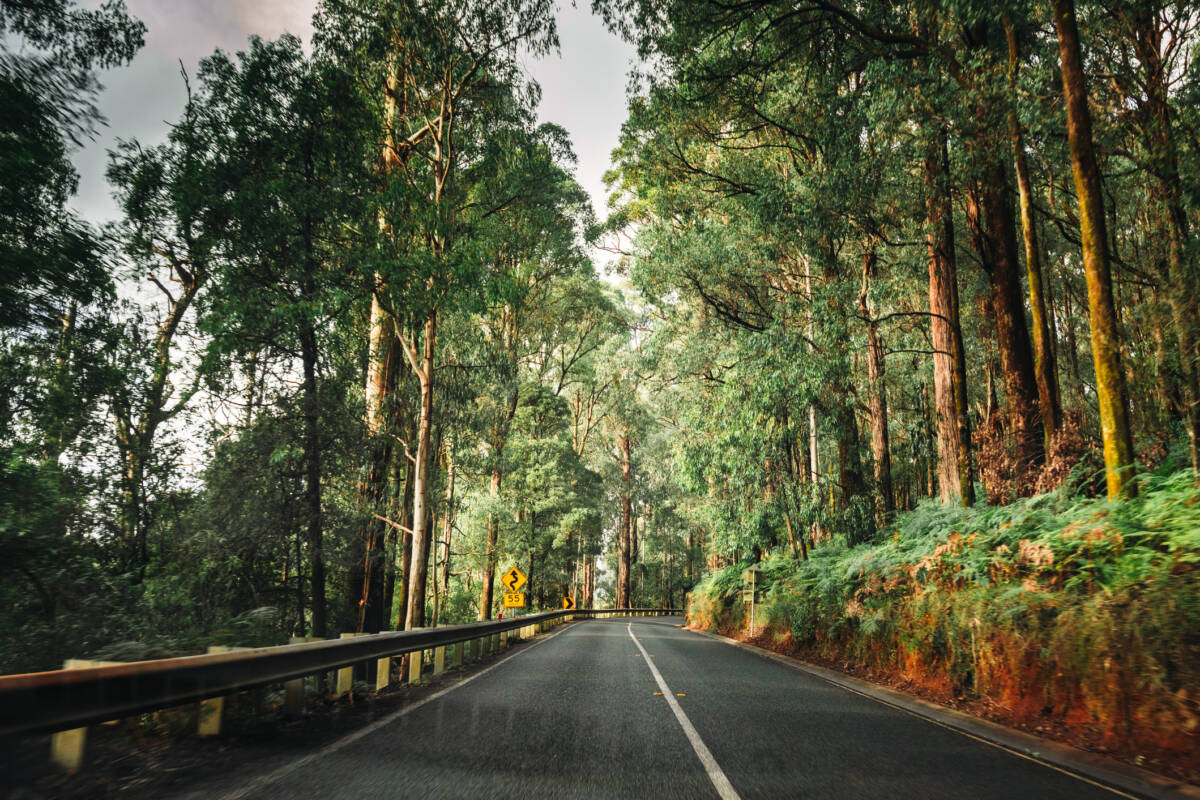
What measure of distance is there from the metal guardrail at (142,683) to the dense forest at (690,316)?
1.50 meters

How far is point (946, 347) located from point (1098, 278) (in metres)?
5.17

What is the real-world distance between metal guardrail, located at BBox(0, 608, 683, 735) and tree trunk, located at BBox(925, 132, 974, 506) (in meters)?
10.8

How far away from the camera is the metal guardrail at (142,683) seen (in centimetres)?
285

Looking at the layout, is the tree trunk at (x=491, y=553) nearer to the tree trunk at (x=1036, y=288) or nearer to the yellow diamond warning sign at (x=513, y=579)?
the yellow diamond warning sign at (x=513, y=579)

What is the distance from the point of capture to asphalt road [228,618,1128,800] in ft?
11.8

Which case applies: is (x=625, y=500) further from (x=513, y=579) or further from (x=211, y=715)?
(x=211, y=715)

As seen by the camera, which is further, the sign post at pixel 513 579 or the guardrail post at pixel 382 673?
the sign post at pixel 513 579

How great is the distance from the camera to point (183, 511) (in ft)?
36.8

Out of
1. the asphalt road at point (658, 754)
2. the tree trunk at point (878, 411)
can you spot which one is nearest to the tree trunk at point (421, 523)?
the asphalt road at point (658, 754)

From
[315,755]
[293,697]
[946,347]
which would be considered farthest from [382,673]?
[946,347]

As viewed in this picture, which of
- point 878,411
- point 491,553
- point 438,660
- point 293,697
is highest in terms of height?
point 878,411

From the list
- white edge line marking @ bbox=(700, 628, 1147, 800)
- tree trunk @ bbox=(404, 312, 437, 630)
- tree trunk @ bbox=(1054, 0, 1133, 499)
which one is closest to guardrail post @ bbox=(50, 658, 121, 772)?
white edge line marking @ bbox=(700, 628, 1147, 800)

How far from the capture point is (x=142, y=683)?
11.7 feet

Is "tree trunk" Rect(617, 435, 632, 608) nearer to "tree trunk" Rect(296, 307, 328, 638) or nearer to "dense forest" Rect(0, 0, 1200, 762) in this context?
"dense forest" Rect(0, 0, 1200, 762)
